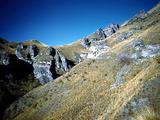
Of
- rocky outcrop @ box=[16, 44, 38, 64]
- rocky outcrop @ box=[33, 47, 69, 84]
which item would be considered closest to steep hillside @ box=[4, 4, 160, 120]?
rocky outcrop @ box=[33, 47, 69, 84]

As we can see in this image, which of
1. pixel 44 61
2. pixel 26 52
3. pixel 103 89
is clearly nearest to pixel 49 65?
pixel 44 61

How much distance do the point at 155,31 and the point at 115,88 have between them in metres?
28.7

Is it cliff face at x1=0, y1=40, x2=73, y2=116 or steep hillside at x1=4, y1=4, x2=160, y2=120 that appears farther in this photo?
cliff face at x1=0, y1=40, x2=73, y2=116

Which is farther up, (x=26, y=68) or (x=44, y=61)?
(x=44, y=61)

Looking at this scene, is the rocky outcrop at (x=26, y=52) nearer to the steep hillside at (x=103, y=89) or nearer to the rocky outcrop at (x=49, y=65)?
the rocky outcrop at (x=49, y=65)

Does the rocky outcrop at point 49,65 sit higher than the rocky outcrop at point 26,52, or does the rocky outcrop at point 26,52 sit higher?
the rocky outcrop at point 26,52

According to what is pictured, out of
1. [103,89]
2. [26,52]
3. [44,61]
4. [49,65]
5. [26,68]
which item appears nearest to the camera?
[103,89]

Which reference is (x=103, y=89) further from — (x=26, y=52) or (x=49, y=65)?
(x=26, y=52)

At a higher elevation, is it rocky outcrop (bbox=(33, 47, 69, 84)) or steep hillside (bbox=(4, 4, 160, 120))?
rocky outcrop (bbox=(33, 47, 69, 84))

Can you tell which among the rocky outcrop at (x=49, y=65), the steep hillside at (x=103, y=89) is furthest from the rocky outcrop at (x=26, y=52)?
the steep hillside at (x=103, y=89)

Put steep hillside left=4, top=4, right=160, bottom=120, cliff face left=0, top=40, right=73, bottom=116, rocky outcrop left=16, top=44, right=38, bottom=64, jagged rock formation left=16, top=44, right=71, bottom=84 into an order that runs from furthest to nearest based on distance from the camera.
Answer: rocky outcrop left=16, top=44, right=38, bottom=64, jagged rock formation left=16, top=44, right=71, bottom=84, cliff face left=0, top=40, right=73, bottom=116, steep hillside left=4, top=4, right=160, bottom=120

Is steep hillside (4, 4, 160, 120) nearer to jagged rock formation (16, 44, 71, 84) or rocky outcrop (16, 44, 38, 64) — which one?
jagged rock formation (16, 44, 71, 84)

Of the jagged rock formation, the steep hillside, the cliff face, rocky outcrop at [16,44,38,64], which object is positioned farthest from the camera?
rocky outcrop at [16,44,38,64]

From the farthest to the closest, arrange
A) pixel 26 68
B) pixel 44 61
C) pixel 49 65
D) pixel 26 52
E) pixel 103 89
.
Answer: pixel 26 52 < pixel 44 61 < pixel 49 65 < pixel 26 68 < pixel 103 89
